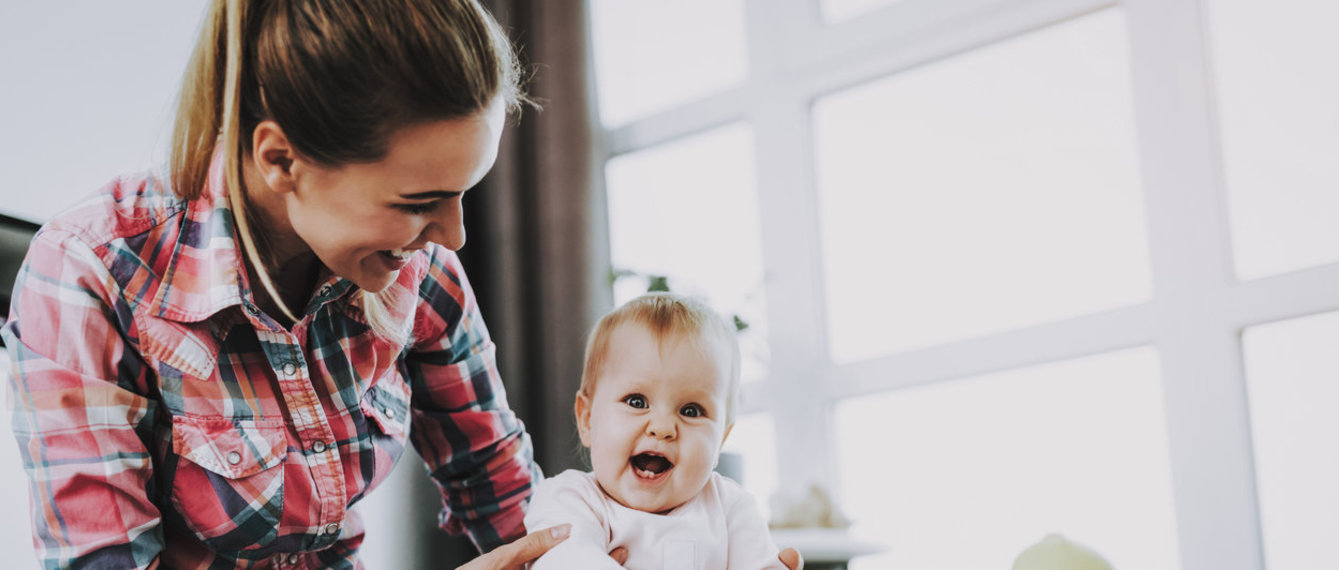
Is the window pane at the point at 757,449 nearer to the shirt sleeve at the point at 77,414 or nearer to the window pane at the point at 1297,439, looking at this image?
the window pane at the point at 1297,439

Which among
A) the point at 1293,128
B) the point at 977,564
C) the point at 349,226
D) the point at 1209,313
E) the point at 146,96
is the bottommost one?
the point at 977,564

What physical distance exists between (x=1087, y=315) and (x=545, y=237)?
127 cm

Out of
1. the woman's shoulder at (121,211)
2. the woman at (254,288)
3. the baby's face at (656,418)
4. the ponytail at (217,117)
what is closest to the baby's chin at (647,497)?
the baby's face at (656,418)

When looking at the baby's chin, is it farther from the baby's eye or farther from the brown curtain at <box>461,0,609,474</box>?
the brown curtain at <box>461,0,609,474</box>

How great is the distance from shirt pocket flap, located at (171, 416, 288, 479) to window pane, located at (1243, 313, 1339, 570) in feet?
5.63

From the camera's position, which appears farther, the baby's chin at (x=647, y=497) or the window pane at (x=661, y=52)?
the window pane at (x=661, y=52)

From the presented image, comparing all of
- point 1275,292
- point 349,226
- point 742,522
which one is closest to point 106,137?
point 349,226

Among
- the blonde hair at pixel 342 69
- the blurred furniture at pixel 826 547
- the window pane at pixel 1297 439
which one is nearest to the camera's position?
the blonde hair at pixel 342 69

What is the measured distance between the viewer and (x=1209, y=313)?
200cm

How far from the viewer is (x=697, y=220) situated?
280 centimetres

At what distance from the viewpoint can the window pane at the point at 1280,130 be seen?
6.49ft

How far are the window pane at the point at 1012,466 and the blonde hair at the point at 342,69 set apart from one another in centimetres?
146

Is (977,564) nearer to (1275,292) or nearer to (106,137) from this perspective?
(1275,292)

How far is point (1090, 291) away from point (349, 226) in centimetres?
165
